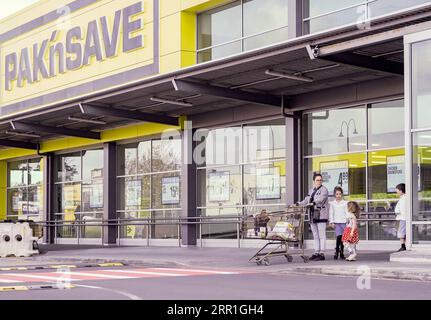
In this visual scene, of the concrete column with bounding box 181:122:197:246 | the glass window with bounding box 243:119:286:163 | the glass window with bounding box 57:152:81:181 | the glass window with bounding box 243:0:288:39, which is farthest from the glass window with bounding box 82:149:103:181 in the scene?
the glass window with bounding box 243:0:288:39

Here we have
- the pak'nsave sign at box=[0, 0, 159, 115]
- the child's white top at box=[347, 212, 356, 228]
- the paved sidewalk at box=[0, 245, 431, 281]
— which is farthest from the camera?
the pak'nsave sign at box=[0, 0, 159, 115]

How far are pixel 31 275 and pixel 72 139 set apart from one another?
17.1 meters

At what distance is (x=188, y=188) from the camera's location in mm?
26109

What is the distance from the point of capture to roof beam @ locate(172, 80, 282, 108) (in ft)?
71.2

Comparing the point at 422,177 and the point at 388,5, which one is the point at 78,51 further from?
the point at 422,177

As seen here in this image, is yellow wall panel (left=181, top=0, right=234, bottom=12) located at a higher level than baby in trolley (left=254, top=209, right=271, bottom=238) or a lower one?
higher

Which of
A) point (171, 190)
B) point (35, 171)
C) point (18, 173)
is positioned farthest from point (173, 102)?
point (18, 173)

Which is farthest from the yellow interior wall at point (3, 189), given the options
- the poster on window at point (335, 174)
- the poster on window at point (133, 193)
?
the poster on window at point (335, 174)

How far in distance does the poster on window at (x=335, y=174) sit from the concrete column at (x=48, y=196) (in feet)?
50.3

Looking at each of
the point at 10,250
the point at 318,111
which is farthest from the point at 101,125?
the point at 318,111

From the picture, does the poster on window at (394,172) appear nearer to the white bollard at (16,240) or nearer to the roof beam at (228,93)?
the roof beam at (228,93)

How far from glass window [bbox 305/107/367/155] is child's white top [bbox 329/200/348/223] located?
384 cm

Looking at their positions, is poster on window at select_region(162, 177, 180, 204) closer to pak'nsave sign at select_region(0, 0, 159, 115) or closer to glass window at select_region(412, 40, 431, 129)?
pak'nsave sign at select_region(0, 0, 159, 115)
